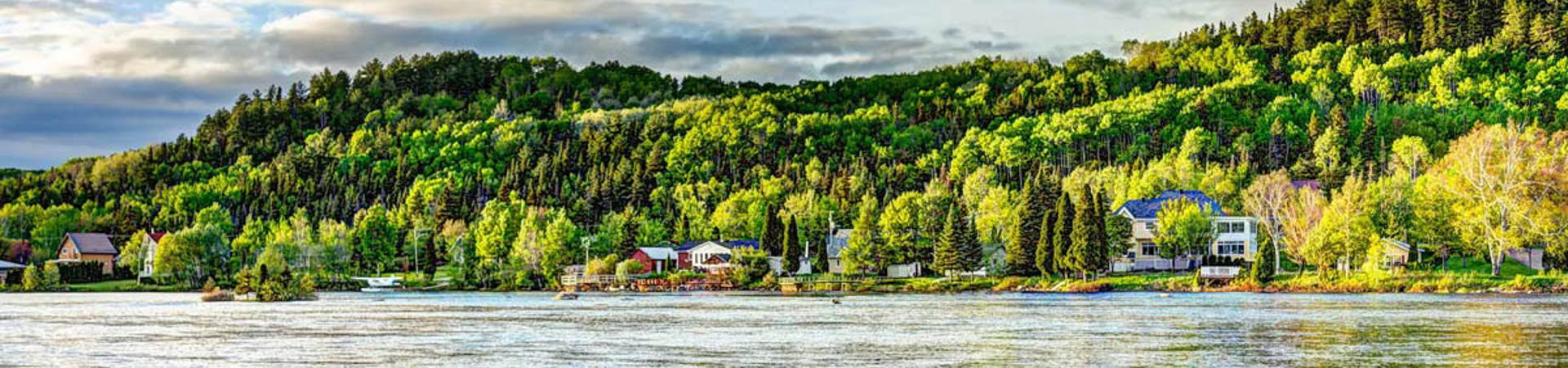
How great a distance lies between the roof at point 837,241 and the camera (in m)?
132

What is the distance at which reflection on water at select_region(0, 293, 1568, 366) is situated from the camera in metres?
42.5

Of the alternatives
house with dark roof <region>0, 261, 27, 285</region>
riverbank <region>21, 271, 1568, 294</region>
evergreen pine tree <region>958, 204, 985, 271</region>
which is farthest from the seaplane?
evergreen pine tree <region>958, 204, 985, 271</region>

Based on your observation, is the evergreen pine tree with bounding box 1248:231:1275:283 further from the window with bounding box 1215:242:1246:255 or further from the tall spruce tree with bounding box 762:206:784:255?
the tall spruce tree with bounding box 762:206:784:255

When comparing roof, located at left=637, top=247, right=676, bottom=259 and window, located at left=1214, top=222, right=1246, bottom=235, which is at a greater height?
window, located at left=1214, top=222, right=1246, bottom=235

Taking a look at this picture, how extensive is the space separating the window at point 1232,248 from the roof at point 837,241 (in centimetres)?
2757

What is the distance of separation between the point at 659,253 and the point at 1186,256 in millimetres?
44237

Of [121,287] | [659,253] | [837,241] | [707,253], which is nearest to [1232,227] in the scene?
[837,241]

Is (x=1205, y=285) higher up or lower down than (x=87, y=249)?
lower down

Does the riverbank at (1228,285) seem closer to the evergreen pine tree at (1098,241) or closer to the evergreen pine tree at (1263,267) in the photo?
the evergreen pine tree at (1263,267)

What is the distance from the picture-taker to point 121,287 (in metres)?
125

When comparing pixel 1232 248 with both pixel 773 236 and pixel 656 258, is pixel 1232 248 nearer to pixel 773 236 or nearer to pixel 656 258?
pixel 773 236

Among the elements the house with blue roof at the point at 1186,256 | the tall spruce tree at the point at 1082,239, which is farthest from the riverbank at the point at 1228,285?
the house with blue roof at the point at 1186,256

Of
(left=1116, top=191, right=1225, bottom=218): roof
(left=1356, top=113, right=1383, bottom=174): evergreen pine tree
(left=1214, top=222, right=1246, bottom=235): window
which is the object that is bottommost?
(left=1214, top=222, right=1246, bottom=235): window

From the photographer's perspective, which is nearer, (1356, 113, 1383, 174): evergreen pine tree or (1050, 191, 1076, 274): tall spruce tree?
(1050, 191, 1076, 274): tall spruce tree
